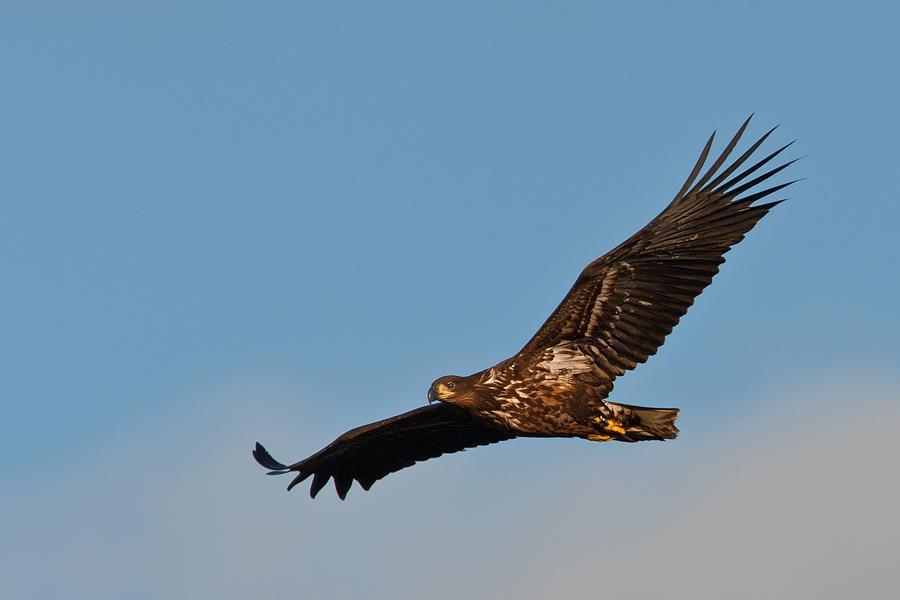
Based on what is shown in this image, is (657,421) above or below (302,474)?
below

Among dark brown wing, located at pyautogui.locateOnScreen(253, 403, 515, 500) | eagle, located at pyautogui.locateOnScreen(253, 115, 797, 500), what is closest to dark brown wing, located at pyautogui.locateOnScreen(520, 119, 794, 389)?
eagle, located at pyautogui.locateOnScreen(253, 115, 797, 500)

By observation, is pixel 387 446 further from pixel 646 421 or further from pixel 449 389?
pixel 646 421

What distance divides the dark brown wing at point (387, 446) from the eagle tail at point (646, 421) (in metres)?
1.82

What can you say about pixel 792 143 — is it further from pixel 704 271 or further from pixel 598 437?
pixel 598 437

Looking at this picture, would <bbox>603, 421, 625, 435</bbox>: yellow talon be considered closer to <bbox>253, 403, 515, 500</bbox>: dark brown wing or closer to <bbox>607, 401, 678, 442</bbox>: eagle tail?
<bbox>607, 401, 678, 442</bbox>: eagle tail

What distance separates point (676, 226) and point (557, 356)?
1.82m

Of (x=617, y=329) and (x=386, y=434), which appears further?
(x=386, y=434)

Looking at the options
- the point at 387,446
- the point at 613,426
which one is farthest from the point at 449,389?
the point at 387,446

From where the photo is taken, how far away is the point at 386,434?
19594 millimetres

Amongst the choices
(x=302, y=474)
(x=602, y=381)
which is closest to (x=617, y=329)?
(x=602, y=381)

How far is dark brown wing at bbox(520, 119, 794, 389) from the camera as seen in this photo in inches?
666

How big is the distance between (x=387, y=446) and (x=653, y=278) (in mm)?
4515

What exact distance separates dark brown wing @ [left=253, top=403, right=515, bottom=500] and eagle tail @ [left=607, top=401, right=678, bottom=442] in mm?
1824

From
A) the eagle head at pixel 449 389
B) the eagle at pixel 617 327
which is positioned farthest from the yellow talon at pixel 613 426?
the eagle head at pixel 449 389
